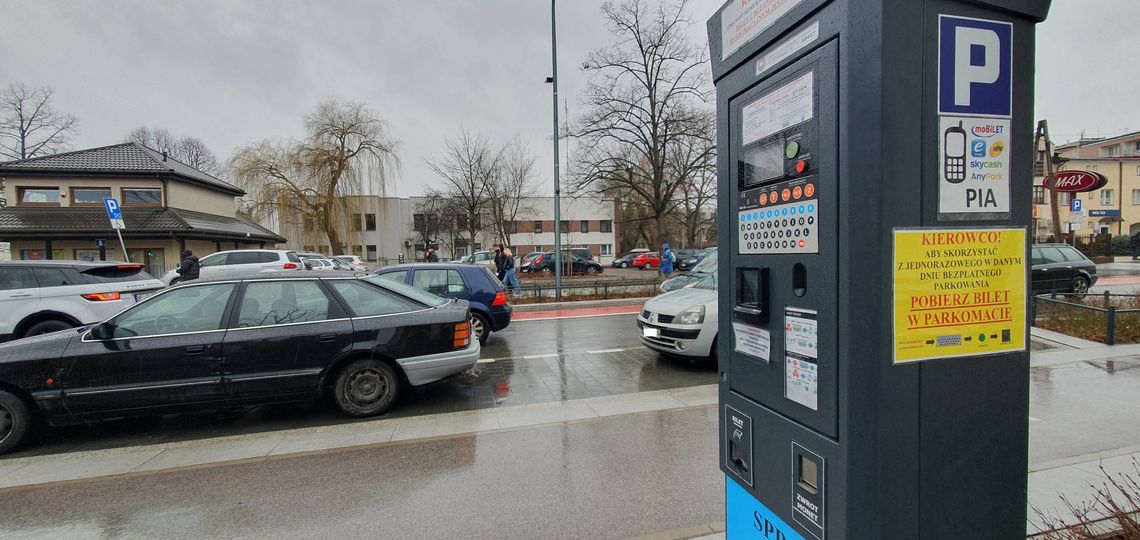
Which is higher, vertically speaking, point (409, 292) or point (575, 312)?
point (409, 292)

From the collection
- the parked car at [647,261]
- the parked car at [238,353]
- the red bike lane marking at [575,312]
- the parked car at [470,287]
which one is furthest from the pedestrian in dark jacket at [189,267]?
the parked car at [647,261]

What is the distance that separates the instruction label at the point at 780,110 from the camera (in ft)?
5.00

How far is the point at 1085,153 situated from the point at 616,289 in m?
62.8

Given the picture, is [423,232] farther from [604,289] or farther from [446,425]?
[446,425]

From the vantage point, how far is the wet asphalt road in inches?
195

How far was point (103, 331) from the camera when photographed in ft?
15.5

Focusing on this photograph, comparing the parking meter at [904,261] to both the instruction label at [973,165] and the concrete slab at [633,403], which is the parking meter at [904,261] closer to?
the instruction label at [973,165]

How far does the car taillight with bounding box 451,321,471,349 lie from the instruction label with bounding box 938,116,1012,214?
486 centimetres

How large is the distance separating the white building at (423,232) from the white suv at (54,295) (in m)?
27.1

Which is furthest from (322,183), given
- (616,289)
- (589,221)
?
(589,221)

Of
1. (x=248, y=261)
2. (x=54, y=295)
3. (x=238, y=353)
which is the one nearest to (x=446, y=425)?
(x=238, y=353)

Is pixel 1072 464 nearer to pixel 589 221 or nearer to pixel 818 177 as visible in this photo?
pixel 818 177

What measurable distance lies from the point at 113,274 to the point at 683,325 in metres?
10.4

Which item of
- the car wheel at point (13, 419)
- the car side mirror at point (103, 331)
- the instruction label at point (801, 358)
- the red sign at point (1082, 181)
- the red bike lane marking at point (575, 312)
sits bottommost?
the red bike lane marking at point (575, 312)
